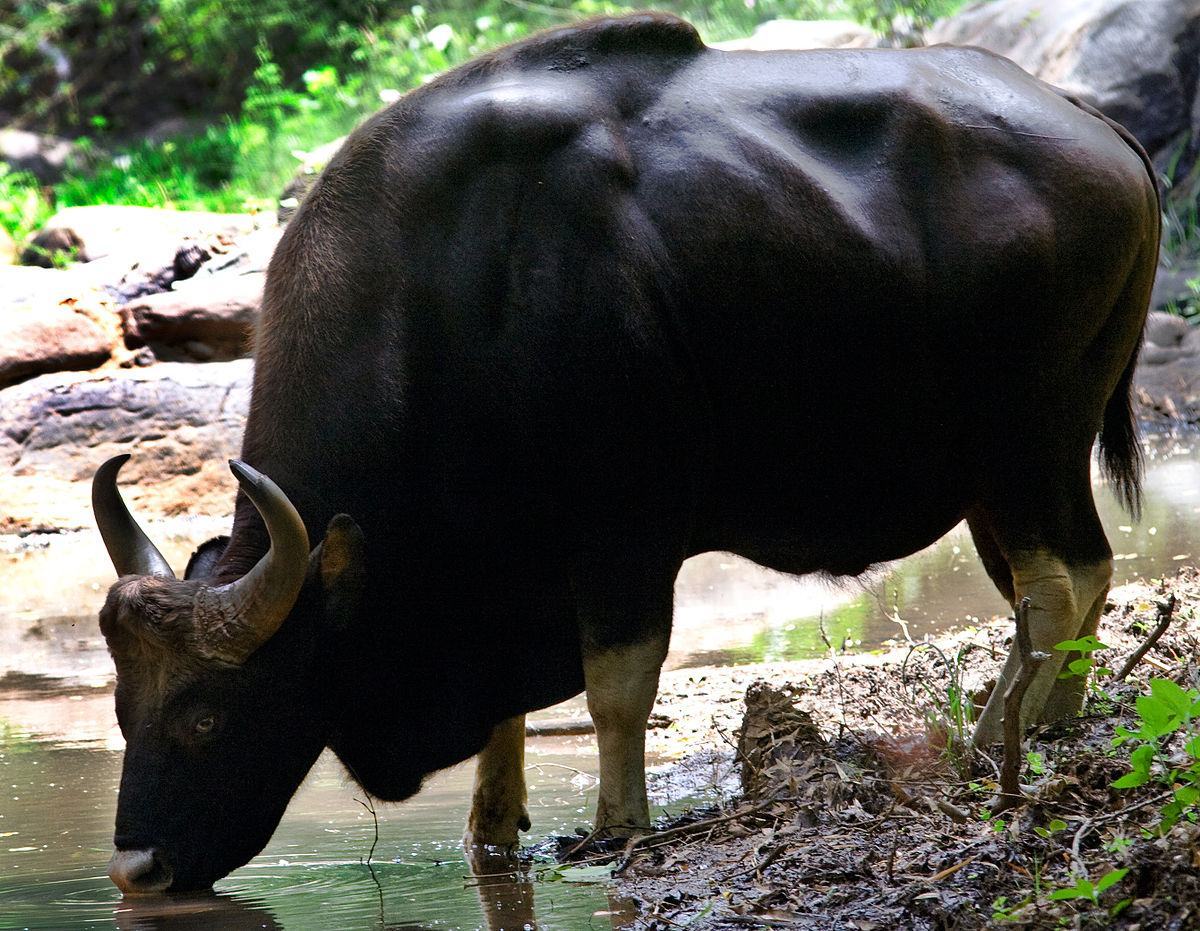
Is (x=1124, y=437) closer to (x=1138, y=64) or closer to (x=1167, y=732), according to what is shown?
(x=1167, y=732)

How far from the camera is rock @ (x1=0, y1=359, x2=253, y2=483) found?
45.5 feet

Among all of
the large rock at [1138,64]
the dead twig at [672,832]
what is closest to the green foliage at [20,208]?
the large rock at [1138,64]

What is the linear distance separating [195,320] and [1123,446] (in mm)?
11230

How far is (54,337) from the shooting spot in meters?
14.7

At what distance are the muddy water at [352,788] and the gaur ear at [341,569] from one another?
0.84 meters

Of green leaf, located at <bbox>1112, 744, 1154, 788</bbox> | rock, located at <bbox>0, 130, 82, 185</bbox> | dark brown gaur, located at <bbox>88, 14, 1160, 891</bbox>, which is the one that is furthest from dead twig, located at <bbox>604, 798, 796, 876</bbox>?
rock, located at <bbox>0, 130, 82, 185</bbox>

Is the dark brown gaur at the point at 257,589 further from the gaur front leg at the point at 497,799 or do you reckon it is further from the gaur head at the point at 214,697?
the gaur front leg at the point at 497,799

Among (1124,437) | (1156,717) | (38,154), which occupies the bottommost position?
(38,154)

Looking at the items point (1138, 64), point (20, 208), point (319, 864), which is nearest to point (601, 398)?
point (319, 864)

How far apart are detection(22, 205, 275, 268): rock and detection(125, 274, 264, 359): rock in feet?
4.57

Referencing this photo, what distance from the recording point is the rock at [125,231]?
16.9m

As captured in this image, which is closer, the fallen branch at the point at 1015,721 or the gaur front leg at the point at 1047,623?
the fallen branch at the point at 1015,721

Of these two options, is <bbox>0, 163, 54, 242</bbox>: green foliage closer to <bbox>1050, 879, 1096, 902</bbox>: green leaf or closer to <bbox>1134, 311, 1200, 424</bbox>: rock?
<bbox>1134, 311, 1200, 424</bbox>: rock

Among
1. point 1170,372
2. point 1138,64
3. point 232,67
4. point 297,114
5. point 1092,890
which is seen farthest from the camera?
point 232,67
